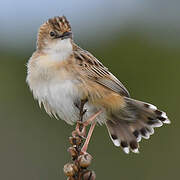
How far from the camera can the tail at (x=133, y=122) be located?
7.00 meters

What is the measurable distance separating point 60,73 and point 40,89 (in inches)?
12.6

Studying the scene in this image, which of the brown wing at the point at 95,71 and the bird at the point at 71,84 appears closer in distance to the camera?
the bird at the point at 71,84

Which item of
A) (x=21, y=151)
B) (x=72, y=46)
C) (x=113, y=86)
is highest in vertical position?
(x=72, y=46)

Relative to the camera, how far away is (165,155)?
35.7ft

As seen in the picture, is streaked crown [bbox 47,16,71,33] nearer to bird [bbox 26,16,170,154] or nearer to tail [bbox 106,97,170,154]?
bird [bbox 26,16,170,154]

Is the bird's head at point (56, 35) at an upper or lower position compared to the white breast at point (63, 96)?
upper

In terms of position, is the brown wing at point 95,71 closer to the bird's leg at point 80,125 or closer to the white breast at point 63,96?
the white breast at point 63,96

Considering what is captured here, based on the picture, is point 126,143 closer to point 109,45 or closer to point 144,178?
point 144,178

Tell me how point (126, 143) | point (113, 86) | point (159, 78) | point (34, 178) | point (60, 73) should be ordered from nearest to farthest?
point (60, 73), point (113, 86), point (126, 143), point (34, 178), point (159, 78)

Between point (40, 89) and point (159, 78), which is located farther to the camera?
point (159, 78)

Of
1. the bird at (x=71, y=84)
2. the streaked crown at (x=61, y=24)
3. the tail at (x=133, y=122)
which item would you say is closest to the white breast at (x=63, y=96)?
the bird at (x=71, y=84)

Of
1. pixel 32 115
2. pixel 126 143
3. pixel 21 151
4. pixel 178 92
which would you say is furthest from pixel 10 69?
pixel 126 143

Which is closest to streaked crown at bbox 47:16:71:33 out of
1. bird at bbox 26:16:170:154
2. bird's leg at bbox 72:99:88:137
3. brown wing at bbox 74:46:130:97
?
bird at bbox 26:16:170:154

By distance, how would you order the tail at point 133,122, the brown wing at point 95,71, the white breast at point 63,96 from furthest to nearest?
the tail at point 133,122, the brown wing at point 95,71, the white breast at point 63,96
